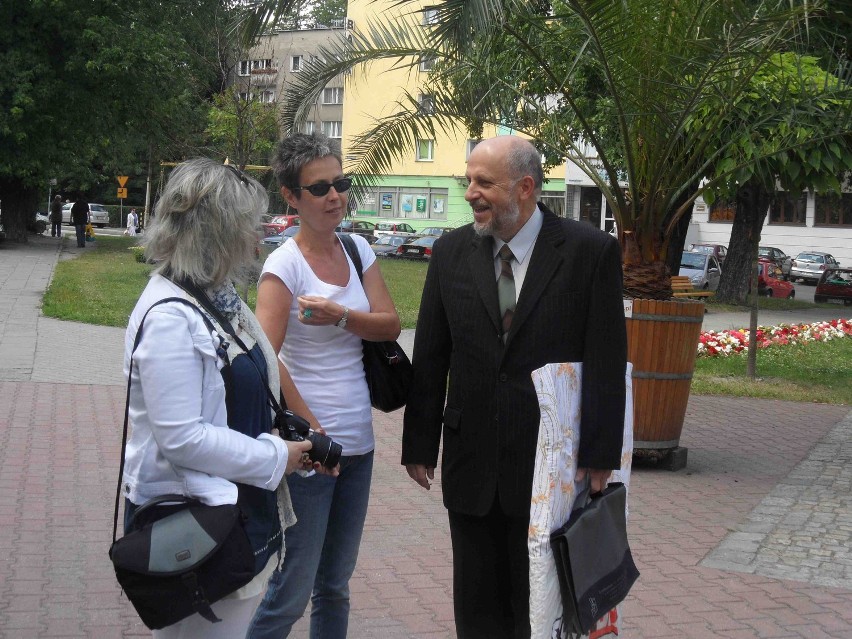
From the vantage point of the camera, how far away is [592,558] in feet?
10.6

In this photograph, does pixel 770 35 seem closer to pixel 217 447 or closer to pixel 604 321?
pixel 604 321

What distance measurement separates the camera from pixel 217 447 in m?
2.45

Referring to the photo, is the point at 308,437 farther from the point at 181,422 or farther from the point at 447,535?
the point at 447,535

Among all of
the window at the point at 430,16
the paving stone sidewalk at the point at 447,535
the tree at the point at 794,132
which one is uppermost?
the window at the point at 430,16

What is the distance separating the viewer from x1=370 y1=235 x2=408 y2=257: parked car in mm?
45844

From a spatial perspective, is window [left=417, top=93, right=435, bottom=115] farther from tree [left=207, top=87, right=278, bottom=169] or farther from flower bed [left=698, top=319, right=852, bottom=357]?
tree [left=207, top=87, right=278, bottom=169]

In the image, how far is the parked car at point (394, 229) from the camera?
1986 inches

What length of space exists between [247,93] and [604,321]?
15703mm

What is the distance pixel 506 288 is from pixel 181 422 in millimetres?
1385

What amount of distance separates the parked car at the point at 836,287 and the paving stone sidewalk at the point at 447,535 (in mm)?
25965

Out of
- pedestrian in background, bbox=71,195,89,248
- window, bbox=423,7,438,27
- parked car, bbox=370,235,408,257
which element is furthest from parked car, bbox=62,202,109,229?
window, bbox=423,7,438,27

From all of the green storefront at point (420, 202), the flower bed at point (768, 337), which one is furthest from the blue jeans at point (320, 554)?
the green storefront at point (420, 202)

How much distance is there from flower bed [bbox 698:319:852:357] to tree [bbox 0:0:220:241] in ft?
59.1

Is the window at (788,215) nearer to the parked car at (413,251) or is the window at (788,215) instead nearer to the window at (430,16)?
the parked car at (413,251)
